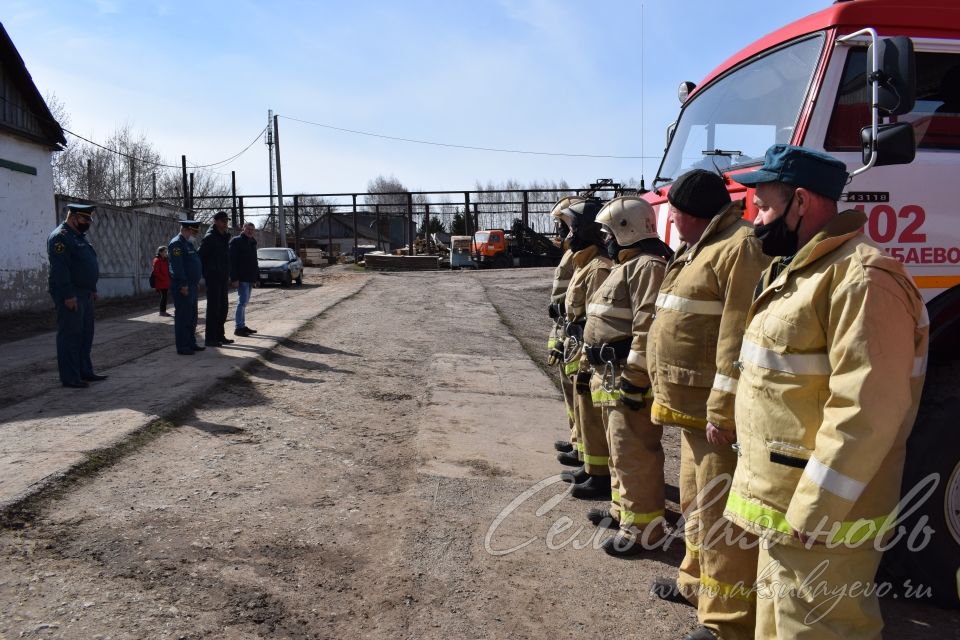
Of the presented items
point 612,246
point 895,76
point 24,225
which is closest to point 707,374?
point 612,246

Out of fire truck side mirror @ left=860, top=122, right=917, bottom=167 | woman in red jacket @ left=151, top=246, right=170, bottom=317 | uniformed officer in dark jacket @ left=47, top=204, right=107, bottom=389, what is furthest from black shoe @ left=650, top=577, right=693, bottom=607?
woman in red jacket @ left=151, top=246, right=170, bottom=317

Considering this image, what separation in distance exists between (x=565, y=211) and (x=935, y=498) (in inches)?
122

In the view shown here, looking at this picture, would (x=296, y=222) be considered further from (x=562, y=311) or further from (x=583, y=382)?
(x=583, y=382)

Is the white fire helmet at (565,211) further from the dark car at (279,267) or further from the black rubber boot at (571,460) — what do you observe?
the dark car at (279,267)

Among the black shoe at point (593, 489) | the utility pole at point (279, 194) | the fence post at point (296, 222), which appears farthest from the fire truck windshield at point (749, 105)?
the fence post at point (296, 222)

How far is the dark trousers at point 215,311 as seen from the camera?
1086 centimetres

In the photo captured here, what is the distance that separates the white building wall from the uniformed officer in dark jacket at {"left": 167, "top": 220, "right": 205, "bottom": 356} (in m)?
9.16

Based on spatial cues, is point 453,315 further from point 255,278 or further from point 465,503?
point 465,503

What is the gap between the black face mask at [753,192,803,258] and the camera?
2.72 meters

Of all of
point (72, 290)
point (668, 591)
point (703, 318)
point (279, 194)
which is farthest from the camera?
point (279, 194)

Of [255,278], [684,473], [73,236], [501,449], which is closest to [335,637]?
[684,473]

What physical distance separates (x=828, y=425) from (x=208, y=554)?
10.4 ft

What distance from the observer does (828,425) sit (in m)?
2.27

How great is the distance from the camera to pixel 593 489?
518 centimetres
